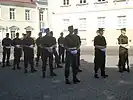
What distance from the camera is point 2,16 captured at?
53188 mm

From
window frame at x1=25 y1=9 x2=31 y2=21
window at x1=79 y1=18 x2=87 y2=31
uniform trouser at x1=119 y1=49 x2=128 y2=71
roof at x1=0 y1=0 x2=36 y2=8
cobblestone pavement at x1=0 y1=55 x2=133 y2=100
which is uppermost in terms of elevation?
roof at x1=0 y1=0 x2=36 y2=8

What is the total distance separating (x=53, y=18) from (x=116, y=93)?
33.7 metres

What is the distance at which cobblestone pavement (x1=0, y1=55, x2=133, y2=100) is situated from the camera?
32.3ft

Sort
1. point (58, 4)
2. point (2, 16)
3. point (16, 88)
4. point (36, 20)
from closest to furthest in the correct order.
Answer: point (16, 88)
point (58, 4)
point (2, 16)
point (36, 20)

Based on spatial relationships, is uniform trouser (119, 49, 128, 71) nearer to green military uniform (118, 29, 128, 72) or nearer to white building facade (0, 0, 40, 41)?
green military uniform (118, 29, 128, 72)

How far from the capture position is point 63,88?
11312 mm

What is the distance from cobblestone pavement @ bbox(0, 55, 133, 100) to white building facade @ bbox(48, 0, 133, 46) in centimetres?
2303

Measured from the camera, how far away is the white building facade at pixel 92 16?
3709cm

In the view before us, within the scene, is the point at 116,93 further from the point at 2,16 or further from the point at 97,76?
the point at 2,16

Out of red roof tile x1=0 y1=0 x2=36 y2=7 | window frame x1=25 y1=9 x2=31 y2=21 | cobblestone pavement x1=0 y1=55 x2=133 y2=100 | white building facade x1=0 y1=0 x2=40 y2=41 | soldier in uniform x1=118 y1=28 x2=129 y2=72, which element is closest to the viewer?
cobblestone pavement x1=0 y1=55 x2=133 y2=100

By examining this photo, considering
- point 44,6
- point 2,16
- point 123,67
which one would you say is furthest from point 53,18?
point 123,67

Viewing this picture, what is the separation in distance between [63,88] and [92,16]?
29089 mm

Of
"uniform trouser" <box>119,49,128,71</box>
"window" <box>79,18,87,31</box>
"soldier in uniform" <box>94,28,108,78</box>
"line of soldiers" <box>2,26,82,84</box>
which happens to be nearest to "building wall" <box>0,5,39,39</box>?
"window" <box>79,18,87,31</box>

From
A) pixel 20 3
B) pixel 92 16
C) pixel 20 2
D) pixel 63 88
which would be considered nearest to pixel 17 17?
pixel 20 3
